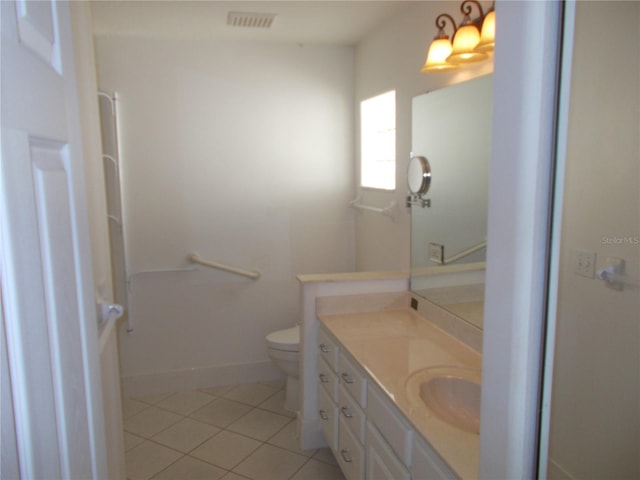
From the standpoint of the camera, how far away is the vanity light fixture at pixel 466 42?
1.83 m

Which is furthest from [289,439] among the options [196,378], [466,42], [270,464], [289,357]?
[466,42]

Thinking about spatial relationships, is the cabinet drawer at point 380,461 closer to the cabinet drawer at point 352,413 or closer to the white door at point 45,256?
the cabinet drawer at point 352,413

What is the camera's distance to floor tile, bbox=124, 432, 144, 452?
279 centimetres

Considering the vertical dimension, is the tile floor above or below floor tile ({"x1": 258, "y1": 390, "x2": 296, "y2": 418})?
below

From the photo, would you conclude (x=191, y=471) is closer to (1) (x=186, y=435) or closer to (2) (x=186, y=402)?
(1) (x=186, y=435)

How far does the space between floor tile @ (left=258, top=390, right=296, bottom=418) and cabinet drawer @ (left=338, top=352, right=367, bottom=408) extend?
→ 42.8 inches

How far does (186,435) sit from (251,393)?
63 cm

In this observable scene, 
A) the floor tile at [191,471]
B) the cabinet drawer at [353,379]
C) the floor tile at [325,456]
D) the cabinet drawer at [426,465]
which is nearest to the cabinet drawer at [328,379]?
the cabinet drawer at [353,379]

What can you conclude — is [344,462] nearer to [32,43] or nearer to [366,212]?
[366,212]

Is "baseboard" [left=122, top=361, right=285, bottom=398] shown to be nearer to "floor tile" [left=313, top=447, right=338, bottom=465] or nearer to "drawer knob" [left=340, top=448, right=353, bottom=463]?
"floor tile" [left=313, top=447, right=338, bottom=465]

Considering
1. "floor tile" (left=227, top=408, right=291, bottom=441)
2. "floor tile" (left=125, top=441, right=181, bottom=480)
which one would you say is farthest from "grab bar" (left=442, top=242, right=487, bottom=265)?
"floor tile" (left=125, top=441, right=181, bottom=480)

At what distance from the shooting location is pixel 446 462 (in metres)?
1.27

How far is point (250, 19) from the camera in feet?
9.34

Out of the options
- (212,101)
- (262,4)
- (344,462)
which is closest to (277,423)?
(344,462)
